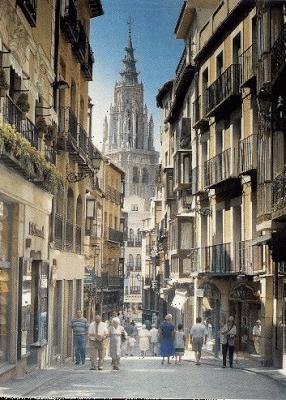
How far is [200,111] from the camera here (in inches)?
998

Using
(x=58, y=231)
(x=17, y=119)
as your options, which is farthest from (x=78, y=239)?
(x=17, y=119)

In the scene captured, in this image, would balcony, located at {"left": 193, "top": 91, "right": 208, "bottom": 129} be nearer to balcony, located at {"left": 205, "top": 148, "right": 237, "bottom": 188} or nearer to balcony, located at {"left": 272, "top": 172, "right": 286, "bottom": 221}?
balcony, located at {"left": 205, "top": 148, "right": 237, "bottom": 188}

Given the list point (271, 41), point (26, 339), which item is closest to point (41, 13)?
point (271, 41)

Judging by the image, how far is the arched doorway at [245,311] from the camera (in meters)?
21.1

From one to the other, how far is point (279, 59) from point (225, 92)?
228 inches

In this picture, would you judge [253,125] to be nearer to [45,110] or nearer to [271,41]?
[271,41]

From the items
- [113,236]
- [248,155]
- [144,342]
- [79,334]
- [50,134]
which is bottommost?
[144,342]

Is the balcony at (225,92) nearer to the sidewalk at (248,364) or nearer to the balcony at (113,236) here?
the sidewalk at (248,364)

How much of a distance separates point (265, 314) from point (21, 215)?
288 inches

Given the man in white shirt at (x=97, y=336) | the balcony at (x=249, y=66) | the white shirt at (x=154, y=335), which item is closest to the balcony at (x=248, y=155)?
the balcony at (x=249, y=66)

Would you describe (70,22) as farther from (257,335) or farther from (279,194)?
(257,335)

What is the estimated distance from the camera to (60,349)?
2078 centimetres

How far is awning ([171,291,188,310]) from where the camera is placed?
26.4 meters

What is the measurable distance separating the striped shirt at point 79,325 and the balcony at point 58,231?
73.2 inches
